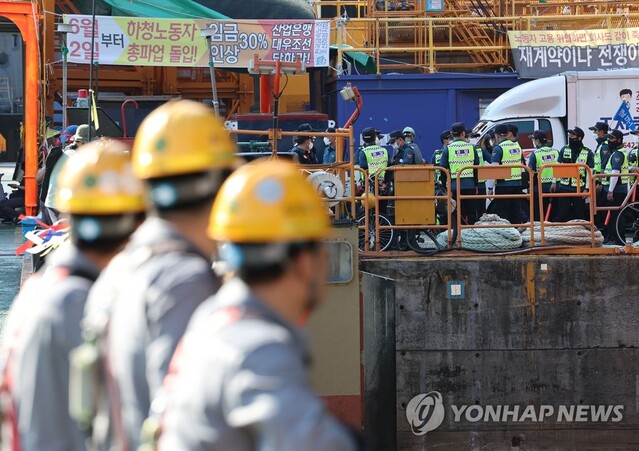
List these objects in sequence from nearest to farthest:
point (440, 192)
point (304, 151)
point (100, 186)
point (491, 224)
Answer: point (100, 186) < point (491, 224) < point (304, 151) < point (440, 192)

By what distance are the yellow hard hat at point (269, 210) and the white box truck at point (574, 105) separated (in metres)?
16.5

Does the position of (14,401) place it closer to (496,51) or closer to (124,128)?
(124,128)

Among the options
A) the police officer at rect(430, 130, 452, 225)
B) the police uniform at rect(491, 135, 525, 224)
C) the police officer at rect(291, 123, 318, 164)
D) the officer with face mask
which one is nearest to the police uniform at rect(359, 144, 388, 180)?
the police officer at rect(430, 130, 452, 225)

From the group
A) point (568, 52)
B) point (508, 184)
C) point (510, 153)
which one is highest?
point (568, 52)

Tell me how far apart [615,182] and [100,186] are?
12091mm

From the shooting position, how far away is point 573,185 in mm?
14727

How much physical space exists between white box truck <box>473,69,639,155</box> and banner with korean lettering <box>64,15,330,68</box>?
375 centimetres

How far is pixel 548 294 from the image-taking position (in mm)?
13648

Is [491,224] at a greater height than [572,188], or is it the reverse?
[572,188]

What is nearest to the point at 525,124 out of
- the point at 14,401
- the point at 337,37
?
the point at 337,37

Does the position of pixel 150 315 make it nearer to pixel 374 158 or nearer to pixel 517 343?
pixel 517 343

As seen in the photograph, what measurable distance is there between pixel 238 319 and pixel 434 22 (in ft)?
71.5

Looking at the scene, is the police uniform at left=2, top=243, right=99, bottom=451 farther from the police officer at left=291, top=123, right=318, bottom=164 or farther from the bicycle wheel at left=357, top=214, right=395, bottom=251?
the bicycle wheel at left=357, top=214, right=395, bottom=251

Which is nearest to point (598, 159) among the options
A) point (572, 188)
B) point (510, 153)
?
point (572, 188)
